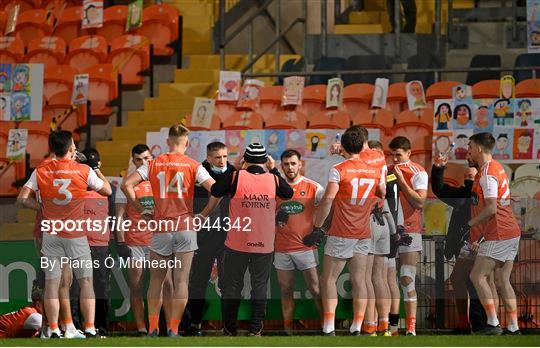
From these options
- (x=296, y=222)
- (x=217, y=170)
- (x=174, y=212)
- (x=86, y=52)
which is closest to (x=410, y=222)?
(x=296, y=222)

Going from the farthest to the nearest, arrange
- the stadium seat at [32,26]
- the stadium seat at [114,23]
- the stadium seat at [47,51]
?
1. the stadium seat at [32,26]
2. the stadium seat at [114,23]
3. the stadium seat at [47,51]

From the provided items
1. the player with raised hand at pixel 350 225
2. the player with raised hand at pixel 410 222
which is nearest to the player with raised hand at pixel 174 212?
the player with raised hand at pixel 350 225

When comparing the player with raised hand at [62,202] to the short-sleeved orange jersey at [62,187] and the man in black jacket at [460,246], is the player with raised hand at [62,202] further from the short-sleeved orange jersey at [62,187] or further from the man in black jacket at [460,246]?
the man in black jacket at [460,246]

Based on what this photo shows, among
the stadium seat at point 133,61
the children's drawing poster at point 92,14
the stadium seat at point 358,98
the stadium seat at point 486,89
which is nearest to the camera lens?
the stadium seat at point 486,89

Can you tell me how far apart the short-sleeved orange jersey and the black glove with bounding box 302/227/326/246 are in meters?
2.02

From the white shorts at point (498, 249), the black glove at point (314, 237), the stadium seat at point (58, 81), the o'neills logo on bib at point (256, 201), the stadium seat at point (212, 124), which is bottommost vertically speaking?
the white shorts at point (498, 249)

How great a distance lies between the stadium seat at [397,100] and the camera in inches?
697

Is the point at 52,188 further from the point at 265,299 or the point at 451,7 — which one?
the point at 451,7

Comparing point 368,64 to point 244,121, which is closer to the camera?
point 244,121

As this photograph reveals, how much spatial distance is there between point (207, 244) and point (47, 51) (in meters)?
8.90

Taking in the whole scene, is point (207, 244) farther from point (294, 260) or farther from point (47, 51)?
point (47, 51)

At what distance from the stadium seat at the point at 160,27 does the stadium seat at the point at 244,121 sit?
2.58m

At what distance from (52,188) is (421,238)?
3.37 meters

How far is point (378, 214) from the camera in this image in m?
12.5
